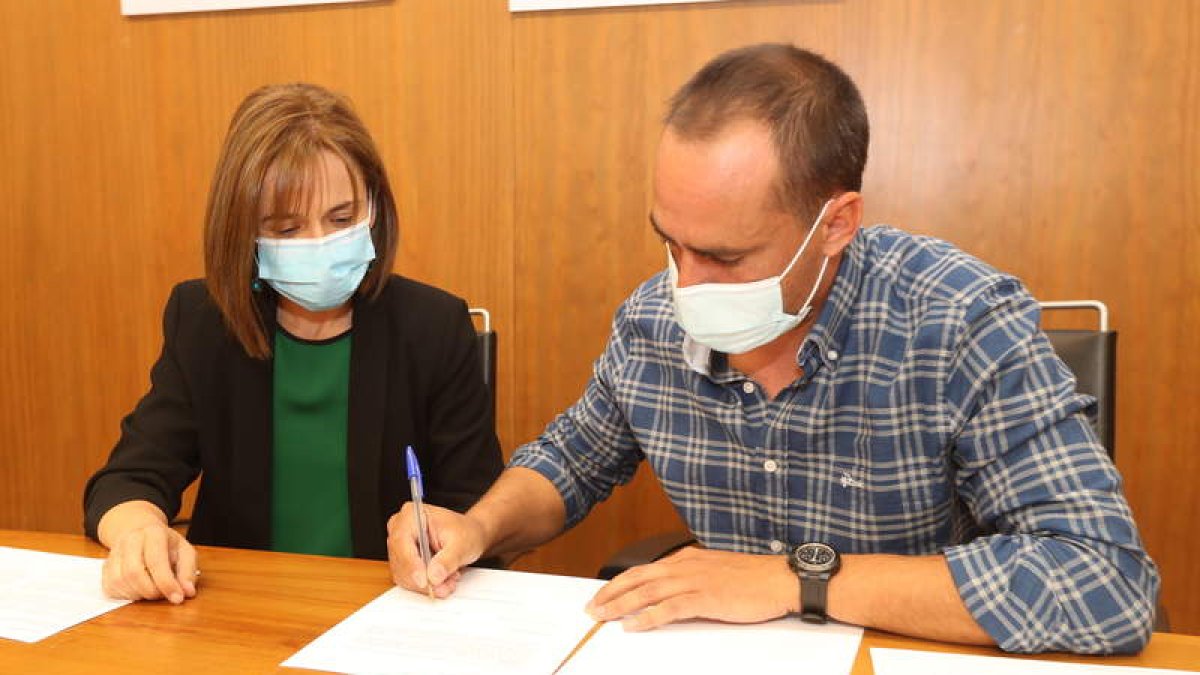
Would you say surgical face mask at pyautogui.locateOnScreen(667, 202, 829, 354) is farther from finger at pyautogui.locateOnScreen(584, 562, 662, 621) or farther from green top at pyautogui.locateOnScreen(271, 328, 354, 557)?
green top at pyautogui.locateOnScreen(271, 328, 354, 557)

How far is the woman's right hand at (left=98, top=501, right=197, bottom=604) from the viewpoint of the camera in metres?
1.21

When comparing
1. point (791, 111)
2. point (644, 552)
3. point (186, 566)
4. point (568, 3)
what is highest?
point (568, 3)

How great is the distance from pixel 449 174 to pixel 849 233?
1.60 metres

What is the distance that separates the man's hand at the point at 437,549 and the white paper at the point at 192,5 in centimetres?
187

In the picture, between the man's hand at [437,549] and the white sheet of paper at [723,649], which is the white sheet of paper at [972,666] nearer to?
the white sheet of paper at [723,649]

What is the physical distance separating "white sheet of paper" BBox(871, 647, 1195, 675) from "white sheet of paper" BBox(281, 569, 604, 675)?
0.30m

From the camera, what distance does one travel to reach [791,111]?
1.19 m

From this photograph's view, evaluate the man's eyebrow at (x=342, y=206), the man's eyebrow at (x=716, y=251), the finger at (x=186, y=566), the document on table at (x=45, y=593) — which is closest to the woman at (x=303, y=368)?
the man's eyebrow at (x=342, y=206)

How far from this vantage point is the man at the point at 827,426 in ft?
3.49

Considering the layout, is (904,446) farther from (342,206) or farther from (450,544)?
(342,206)

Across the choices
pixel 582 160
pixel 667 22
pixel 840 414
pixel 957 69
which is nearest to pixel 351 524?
pixel 840 414

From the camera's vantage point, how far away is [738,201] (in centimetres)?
118

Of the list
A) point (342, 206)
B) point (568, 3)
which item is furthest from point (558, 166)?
point (342, 206)

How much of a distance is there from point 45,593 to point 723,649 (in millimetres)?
807
